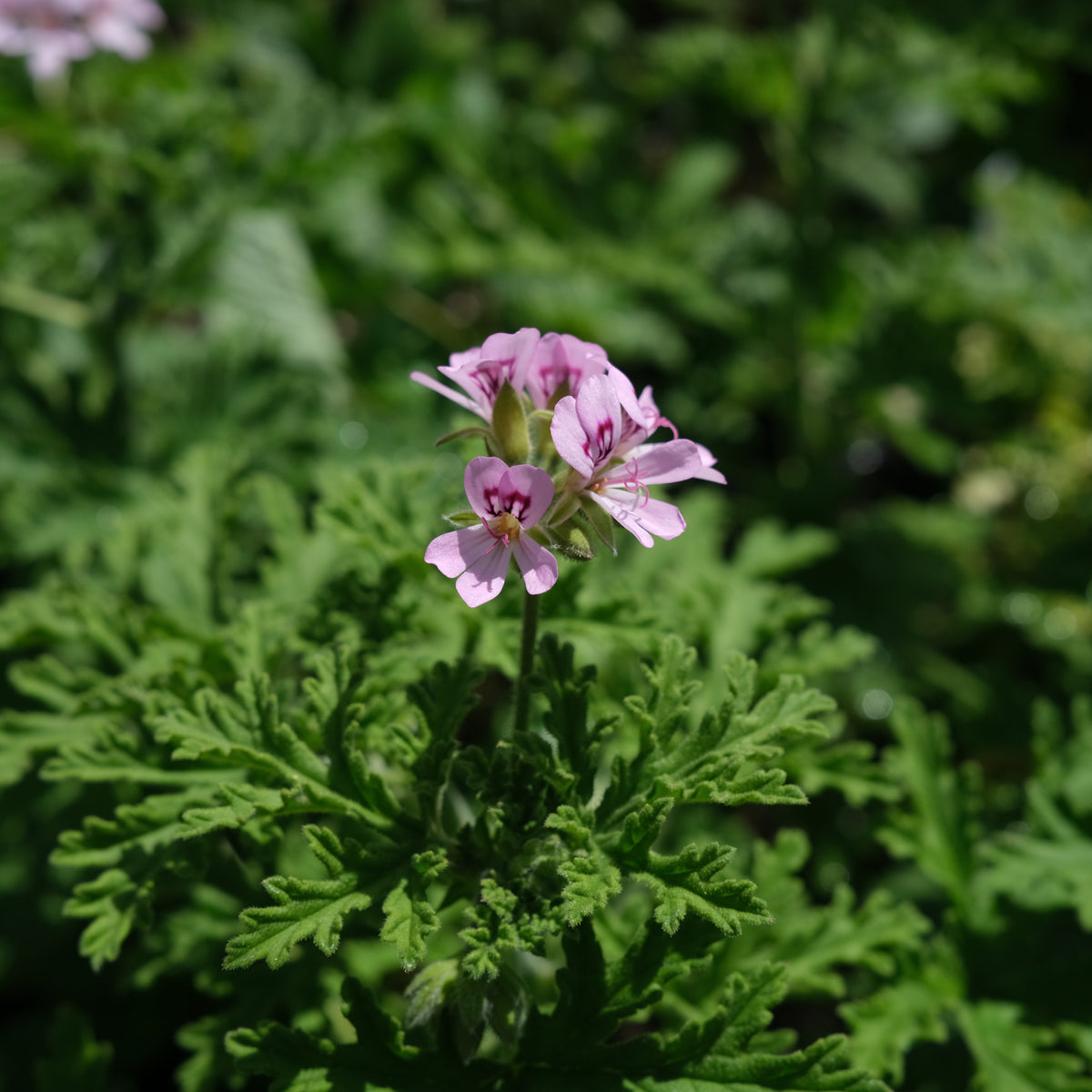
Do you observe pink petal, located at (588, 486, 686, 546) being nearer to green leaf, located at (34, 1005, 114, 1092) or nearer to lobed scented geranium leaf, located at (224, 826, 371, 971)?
lobed scented geranium leaf, located at (224, 826, 371, 971)

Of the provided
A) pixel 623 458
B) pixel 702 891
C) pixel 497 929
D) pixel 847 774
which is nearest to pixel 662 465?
pixel 623 458

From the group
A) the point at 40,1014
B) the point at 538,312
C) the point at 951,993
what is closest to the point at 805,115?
the point at 538,312

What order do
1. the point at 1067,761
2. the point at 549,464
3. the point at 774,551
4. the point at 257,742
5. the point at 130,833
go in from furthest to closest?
1. the point at 774,551
2. the point at 1067,761
3. the point at 130,833
4. the point at 257,742
5. the point at 549,464

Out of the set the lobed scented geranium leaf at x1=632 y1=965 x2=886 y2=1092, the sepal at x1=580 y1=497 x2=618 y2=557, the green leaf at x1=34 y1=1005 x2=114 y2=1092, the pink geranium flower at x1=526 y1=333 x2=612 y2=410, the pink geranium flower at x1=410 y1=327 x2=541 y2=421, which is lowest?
the green leaf at x1=34 y1=1005 x2=114 y2=1092

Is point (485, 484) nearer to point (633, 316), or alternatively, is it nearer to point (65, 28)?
point (65, 28)

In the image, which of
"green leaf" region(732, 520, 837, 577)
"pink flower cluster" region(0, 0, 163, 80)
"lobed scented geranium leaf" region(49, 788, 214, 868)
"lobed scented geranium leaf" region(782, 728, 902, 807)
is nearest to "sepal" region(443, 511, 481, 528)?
"lobed scented geranium leaf" region(49, 788, 214, 868)

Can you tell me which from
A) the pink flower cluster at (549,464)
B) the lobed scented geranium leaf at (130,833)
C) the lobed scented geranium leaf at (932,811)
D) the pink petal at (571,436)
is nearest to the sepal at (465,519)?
the pink flower cluster at (549,464)
